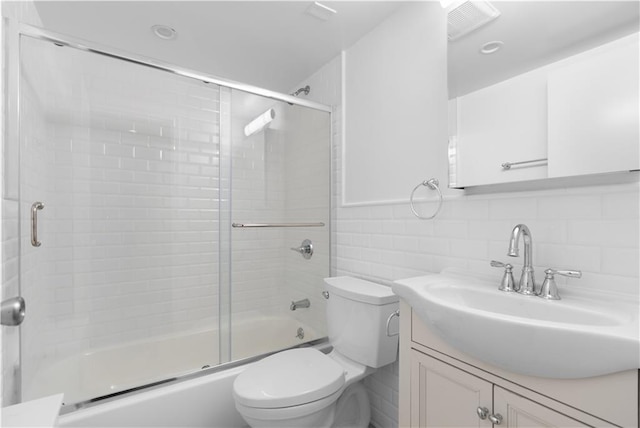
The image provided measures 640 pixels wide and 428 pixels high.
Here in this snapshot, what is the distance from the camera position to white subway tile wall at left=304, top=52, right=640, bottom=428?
0.95m

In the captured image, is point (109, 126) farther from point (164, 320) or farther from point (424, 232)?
point (424, 232)

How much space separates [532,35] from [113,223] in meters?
2.08

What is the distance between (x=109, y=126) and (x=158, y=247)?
712 millimetres

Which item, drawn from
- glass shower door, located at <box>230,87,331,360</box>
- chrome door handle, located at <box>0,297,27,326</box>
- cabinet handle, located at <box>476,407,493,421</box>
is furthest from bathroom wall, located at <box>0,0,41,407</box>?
cabinet handle, located at <box>476,407,493,421</box>

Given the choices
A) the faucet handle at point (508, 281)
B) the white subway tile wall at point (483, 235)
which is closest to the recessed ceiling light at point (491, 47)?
the white subway tile wall at point (483, 235)

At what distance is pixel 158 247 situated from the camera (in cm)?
189

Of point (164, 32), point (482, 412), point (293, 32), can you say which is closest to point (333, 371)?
point (482, 412)

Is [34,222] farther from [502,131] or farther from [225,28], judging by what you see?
[502,131]

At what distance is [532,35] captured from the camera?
1116 mm

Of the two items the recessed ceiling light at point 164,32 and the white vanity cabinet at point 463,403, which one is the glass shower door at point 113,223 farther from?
the white vanity cabinet at point 463,403

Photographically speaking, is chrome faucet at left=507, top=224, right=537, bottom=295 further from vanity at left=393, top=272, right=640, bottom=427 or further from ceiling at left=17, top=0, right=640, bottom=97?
ceiling at left=17, top=0, right=640, bottom=97

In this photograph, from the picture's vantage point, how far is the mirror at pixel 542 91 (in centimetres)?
92

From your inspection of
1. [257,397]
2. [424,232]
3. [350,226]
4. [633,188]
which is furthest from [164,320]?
[633,188]

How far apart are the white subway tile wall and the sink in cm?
11
